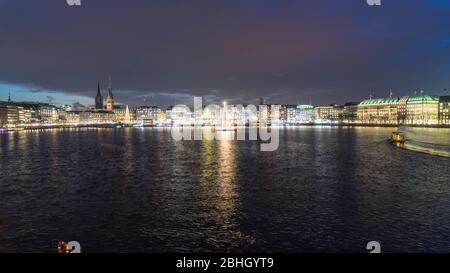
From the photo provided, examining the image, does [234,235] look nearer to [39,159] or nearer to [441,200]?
[441,200]

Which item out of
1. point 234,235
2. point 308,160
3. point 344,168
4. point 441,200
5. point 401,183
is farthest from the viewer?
point 308,160

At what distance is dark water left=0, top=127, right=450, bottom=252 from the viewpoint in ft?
56.2

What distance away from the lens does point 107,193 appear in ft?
92.9

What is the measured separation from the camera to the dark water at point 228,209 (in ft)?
56.2

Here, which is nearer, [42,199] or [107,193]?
[42,199]

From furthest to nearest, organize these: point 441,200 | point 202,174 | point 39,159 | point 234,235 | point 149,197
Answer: point 39,159 → point 202,174 → point 149,197 → point 441,200 → point 234,235

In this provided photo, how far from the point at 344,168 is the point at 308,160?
826 cm

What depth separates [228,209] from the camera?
23078 mm

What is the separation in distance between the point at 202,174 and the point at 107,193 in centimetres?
1145

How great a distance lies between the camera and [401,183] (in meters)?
31.6

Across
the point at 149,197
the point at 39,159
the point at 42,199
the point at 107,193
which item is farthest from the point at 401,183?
the point at 39,159
